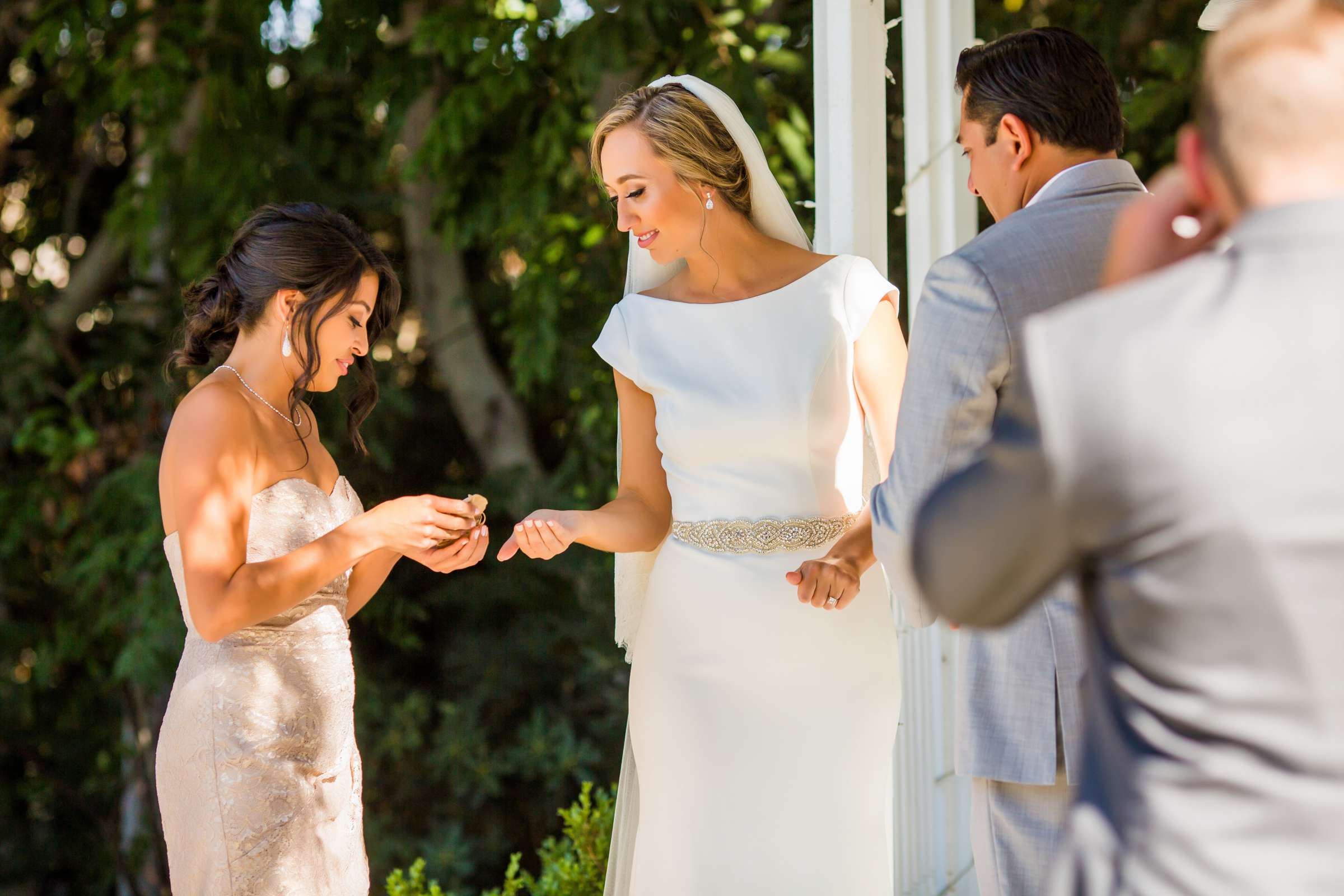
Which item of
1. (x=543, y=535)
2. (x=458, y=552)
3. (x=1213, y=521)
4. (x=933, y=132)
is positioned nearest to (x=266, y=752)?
(x=458, y=552)

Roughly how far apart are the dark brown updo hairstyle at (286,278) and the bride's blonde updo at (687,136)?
0.65m

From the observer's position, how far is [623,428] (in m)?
2.98

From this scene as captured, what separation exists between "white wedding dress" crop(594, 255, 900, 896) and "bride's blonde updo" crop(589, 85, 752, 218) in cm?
29

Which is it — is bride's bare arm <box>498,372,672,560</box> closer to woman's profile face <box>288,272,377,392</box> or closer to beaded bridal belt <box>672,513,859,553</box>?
beaded bridal belt <box>672,513,859,553</box>

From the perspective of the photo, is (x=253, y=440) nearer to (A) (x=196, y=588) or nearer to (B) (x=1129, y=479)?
(A) (x=196, y=588)

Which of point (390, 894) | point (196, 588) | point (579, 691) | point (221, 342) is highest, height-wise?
point (221, 342)

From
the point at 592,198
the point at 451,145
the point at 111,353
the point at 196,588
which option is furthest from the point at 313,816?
the point at 111,353

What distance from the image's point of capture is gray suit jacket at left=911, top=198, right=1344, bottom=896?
0.94m

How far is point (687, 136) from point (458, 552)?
1.05 meters

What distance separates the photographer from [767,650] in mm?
2707

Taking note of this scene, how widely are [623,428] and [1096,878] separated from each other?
2.01m

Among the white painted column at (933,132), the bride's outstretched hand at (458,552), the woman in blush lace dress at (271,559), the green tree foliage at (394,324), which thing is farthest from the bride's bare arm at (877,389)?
the green tree foliage at (394,324)

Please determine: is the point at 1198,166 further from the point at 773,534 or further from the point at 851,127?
the point at 851,127

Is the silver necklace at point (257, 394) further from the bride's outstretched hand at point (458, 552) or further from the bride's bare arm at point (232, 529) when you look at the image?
the bride's outstretched hand at point (458, 552)
